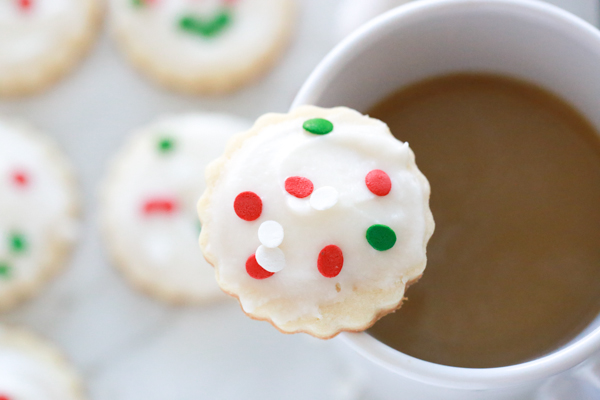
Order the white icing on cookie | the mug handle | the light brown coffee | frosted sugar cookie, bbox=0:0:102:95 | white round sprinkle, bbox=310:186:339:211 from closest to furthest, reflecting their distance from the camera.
Answer: 1. white round sprinkle, bbox=310:186:339:211
2. the light brown coffee
3. the mug handle
4. the white icing on cookie
5. frosted sugar cookie, bbox=0:0:102:95

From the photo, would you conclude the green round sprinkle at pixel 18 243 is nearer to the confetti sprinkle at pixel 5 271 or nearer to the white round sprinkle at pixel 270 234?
the confetti sprinkle at pixel 5 271

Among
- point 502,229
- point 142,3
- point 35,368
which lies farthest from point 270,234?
point 142,3

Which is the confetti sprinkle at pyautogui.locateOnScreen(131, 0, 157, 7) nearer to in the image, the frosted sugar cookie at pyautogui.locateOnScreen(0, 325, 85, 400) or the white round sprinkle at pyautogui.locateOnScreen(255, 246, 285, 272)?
the frosted sugar cookie at pyautogui.locateOnScreen(0, 325, 85, 400)

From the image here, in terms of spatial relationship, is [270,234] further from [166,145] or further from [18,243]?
[18,243]

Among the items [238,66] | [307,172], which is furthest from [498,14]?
[238,66]

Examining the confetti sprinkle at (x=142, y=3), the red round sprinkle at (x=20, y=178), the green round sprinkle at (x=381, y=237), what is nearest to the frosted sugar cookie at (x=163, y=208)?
the red round sprinkle at (x=20, y=178)

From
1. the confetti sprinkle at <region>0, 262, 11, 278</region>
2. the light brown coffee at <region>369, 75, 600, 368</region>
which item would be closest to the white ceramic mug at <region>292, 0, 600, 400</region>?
the light brown coffee at <region>369, 75, 600, 368</region>
